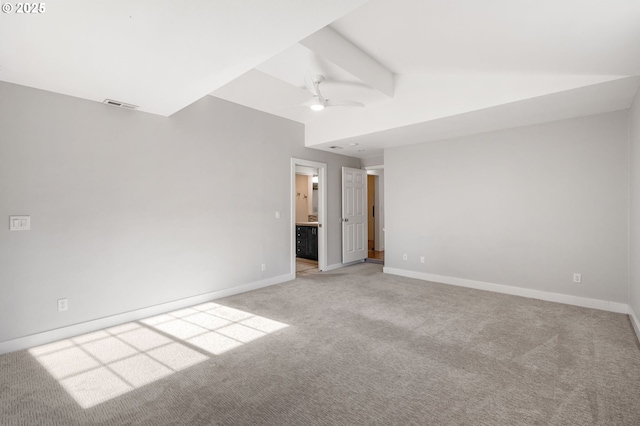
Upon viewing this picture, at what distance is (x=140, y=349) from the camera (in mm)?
2742

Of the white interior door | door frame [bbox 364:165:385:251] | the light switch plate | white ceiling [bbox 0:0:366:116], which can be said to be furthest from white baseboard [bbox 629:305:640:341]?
the light switch plate

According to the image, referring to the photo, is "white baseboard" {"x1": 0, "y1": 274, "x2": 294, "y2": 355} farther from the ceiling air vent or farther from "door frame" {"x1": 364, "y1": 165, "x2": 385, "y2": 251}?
"door frame" {"x1": 364, "y1": 165, "x2": 385, "y2": 251}

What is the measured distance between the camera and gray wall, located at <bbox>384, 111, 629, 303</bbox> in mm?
3703

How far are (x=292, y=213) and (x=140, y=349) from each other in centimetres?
312

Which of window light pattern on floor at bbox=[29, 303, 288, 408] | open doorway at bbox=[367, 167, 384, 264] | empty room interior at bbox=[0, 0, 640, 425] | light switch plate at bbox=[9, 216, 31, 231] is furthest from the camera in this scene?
open doorway at bbox=[367, 167, 384, 264]

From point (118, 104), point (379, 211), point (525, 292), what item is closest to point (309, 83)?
point (118, 104)

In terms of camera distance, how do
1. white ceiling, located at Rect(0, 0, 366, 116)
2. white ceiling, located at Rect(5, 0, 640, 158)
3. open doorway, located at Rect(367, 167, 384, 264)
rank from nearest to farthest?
white ceiling, located at Rect(0, 0, 366, 116) → white ceiling, located at Rect(5, 0, 640, 158) → open doorway, located at Rect(367, 167, 384, 264)

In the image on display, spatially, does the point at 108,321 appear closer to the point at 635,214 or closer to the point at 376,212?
the point at 635,214

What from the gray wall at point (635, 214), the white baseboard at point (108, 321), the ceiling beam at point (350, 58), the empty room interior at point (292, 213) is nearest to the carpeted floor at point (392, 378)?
the empty room interior at point (292, 213)

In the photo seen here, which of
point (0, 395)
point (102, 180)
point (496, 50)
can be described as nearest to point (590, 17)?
point (496, 50)

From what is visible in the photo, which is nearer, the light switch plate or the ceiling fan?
the light switch plate

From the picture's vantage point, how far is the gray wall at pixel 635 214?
2.98 m

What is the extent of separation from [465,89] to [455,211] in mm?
2116

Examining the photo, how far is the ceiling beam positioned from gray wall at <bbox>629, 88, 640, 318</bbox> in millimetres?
2633
